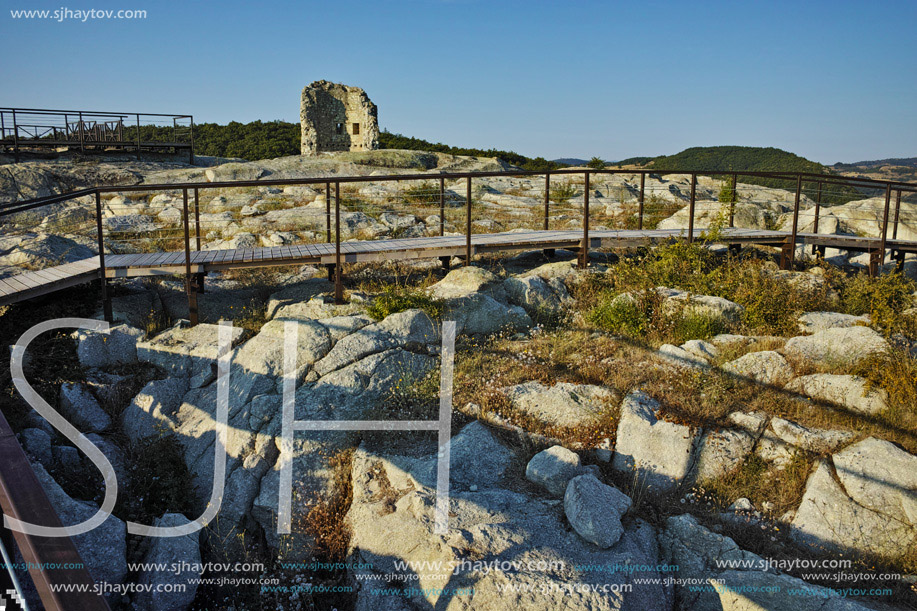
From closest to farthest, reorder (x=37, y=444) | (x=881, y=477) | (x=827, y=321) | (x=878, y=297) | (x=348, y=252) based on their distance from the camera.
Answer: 1. (x=881, y=477)
2. (x=37, y=444)
3. (x=827, y=321)
4. (x=878, y=297)
5. (x=348, y=252)

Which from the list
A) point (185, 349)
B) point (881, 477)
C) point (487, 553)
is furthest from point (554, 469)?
point (185, 349)

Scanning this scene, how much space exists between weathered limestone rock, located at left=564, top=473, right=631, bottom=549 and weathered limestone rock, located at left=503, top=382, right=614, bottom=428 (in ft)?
3.11

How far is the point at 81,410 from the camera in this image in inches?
265

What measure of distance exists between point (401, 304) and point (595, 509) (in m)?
3.88

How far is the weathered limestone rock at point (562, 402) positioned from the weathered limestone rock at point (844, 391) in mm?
2073

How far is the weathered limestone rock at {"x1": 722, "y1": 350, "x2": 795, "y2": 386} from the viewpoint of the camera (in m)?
6.25

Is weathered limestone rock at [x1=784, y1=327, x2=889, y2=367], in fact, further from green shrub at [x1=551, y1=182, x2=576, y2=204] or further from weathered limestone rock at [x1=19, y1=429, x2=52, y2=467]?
green shrub at [x1=551, y1=182, x2=576, y2=204]

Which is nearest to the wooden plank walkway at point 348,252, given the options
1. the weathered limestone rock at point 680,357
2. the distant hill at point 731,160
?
the weathered limestone rock at point 680,357

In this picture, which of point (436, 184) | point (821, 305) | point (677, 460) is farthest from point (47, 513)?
point (436, 184)

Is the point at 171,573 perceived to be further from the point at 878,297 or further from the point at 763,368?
the point at 878,297

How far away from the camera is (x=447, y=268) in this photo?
973 centimetres

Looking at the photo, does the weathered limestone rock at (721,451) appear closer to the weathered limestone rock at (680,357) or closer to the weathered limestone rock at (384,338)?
the weathered limestone rock at (680,357)

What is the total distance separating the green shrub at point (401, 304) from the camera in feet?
24.8

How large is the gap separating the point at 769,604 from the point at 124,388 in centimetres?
719
